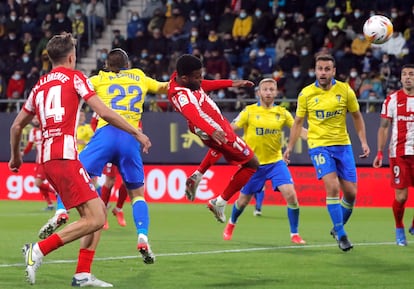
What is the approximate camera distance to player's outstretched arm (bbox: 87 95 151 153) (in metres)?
8.38

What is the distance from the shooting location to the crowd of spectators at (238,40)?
80.6 ft

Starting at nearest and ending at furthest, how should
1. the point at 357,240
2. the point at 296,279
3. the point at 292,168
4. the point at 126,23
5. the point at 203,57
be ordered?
the point at 296,279 < the point at 357,240 < the point at 292,168 < the point at 203,57 < the point at 126,23

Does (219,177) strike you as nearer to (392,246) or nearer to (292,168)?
(292,168)

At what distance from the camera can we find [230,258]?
38.4ft

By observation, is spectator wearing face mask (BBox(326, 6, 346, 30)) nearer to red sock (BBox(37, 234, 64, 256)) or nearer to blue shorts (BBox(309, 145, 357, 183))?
blue shorts (BBox(309, 145, 357, 183))

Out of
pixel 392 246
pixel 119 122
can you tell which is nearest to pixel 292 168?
pixel 392 246

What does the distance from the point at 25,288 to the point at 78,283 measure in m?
0.49

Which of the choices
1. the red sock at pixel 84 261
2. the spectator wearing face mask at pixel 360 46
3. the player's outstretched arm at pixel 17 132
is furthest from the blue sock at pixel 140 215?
the spectator wearing face mask at pixel 360 46

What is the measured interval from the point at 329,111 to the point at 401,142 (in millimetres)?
1191

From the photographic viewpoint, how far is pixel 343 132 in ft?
42.5

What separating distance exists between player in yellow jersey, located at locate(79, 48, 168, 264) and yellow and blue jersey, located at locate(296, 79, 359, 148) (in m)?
2.56

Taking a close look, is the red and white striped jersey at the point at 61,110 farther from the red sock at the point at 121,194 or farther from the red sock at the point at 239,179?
the red sock at the point at 121,194

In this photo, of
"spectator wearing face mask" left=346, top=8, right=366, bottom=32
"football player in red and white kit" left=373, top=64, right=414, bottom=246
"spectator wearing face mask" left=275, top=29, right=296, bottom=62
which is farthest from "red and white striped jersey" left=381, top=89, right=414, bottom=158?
"spectator wearing face mask" left=275, top=29, right=296, bottom=62

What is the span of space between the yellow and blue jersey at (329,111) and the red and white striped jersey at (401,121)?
73 centimetres
